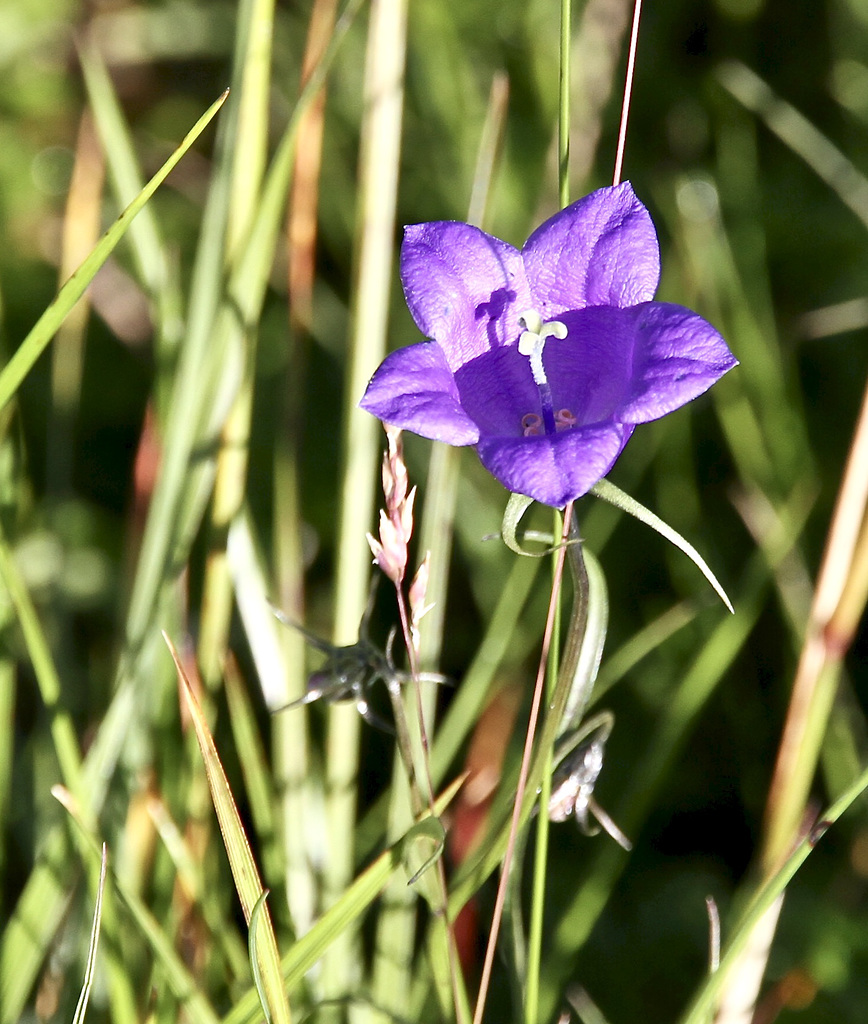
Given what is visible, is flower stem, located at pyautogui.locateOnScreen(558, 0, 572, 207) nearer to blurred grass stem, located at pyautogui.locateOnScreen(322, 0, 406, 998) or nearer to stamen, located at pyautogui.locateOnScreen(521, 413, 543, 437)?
stamen, located at pyautogui.locateOnScreen(521, 413, 543, 437)

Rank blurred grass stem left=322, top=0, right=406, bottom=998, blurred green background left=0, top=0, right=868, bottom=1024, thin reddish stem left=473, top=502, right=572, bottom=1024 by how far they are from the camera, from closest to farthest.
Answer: thin reddish stem left=473, top=502, right=572, bottom=1024
blurred grass stem left=322, top=0, right=406, bottom=998
blurred green background left=0, top=0, right=868, bottom=1024

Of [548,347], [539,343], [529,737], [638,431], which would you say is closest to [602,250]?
[539,343]

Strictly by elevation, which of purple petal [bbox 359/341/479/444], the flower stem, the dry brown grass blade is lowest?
the dry brown grass blade

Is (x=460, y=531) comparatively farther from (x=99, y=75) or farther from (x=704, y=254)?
(x=99, y=75)

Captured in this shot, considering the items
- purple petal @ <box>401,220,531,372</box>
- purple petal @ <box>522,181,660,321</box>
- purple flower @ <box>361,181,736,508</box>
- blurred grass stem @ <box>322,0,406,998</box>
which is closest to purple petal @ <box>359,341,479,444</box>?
purple flower @ <box>361,181,736,508</box>

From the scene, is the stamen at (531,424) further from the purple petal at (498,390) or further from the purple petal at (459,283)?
the purple petal at (459,283)

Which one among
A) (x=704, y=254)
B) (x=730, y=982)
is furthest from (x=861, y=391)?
(x=730, y=982)
